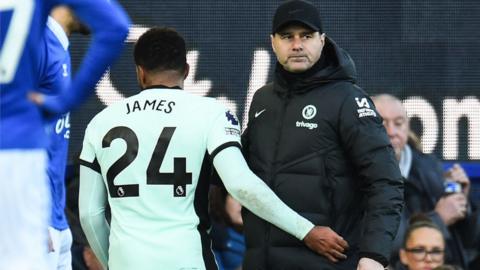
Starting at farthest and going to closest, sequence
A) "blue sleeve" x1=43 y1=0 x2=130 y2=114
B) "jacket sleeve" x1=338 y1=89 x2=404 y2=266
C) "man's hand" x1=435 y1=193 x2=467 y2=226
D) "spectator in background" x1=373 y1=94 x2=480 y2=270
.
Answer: "man's hand" x1=435 y1=193 x2=467 y2=226
"spectator in background" x1=373 y1=94 x2=480 y2=270
"jacket sleeve" x1=338 y1=89 x2=404 y2=266
"blue sleeve" x1=43 y1=0 x2=130 y2=114

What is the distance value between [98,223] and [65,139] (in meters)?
0.57

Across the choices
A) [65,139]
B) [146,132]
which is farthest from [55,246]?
[146,132]

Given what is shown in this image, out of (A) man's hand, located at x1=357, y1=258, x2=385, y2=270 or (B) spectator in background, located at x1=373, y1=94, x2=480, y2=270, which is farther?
(B) spectator in background, located at x1=373, y1=94, x2=480, y2=270

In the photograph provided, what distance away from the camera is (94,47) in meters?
3.91

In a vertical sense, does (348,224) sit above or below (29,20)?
below

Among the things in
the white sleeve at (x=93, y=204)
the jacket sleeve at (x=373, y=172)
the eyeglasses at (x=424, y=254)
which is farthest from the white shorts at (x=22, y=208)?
the eyeglasses at (x=424, y=254)

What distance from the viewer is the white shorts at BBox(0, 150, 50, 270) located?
3.74 meters

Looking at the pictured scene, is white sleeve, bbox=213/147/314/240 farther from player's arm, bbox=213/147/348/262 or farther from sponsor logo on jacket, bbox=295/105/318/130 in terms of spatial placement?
sponsor logo on jacket, bbox=295/105/318/130

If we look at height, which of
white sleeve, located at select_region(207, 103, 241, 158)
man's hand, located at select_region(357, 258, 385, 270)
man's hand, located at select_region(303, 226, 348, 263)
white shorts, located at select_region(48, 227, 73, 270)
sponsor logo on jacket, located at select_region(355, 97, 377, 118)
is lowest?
white shorts, located at select_region(48, 227, 73, 270)

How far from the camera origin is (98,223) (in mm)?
5004

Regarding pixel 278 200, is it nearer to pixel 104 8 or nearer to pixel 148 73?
pixel 148 73

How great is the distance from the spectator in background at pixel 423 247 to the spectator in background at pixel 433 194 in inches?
7.1

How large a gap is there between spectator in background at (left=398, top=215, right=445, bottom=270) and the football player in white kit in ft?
6.04

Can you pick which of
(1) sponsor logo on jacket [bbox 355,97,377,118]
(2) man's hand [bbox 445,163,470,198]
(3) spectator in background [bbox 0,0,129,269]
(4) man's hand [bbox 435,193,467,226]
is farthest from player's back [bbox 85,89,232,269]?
(4) man's hand [bbox 435,193,467,226]
